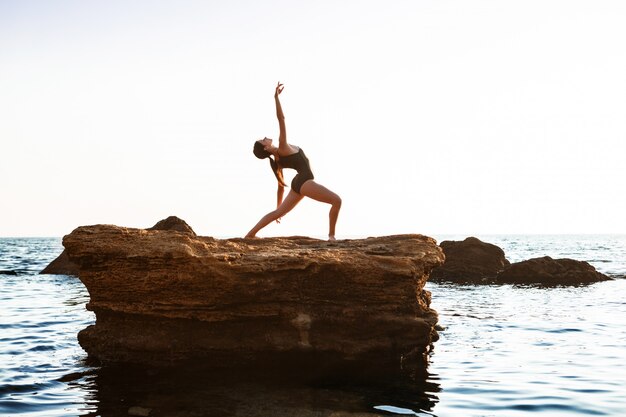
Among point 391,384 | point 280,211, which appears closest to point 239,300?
point 280,211

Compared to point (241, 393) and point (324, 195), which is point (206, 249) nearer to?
point (241, 393)

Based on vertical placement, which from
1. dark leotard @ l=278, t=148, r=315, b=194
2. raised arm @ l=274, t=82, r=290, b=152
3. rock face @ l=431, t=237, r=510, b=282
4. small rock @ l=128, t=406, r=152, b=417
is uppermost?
raised arm @ l=274, t=82, r=290, b=152

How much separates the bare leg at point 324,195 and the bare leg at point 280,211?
7.4 inches

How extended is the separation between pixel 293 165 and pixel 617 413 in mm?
6209

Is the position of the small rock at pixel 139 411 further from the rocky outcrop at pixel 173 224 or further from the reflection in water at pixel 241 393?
the rocky outcrop at pixel 173 224

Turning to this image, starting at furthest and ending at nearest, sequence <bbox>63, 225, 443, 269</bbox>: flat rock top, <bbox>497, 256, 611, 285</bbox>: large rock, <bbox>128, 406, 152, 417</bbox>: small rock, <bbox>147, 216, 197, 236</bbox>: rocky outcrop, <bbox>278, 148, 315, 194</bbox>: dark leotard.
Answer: <bbox>497, 256, 611, 285</bbox>: large rock, <bbox>147, 216, 197, 236</bbox>: rocky outcrop, <bbox>278, 148, 315, 194</bbox>: dark leotard, <bbox>63, 225, 443, 269</bbox>: flat rock top, <bbox>128, 406, 152, 417</bbox>: small rock

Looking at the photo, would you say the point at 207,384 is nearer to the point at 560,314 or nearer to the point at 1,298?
the point at 560,314

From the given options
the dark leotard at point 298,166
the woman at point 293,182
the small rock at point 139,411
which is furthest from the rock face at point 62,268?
the small rock at point 139,411

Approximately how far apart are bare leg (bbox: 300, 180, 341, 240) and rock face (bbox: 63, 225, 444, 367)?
1.27 m

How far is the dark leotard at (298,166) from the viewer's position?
11.1m

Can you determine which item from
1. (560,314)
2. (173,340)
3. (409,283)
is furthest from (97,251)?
(560,314)

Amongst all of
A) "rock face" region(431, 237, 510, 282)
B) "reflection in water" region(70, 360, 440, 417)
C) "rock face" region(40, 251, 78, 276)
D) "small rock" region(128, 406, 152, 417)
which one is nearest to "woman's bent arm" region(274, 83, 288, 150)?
"reflection in water" region(70, 360, 440, 417)

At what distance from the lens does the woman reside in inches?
436

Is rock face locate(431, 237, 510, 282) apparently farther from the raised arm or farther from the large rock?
the raised arm
